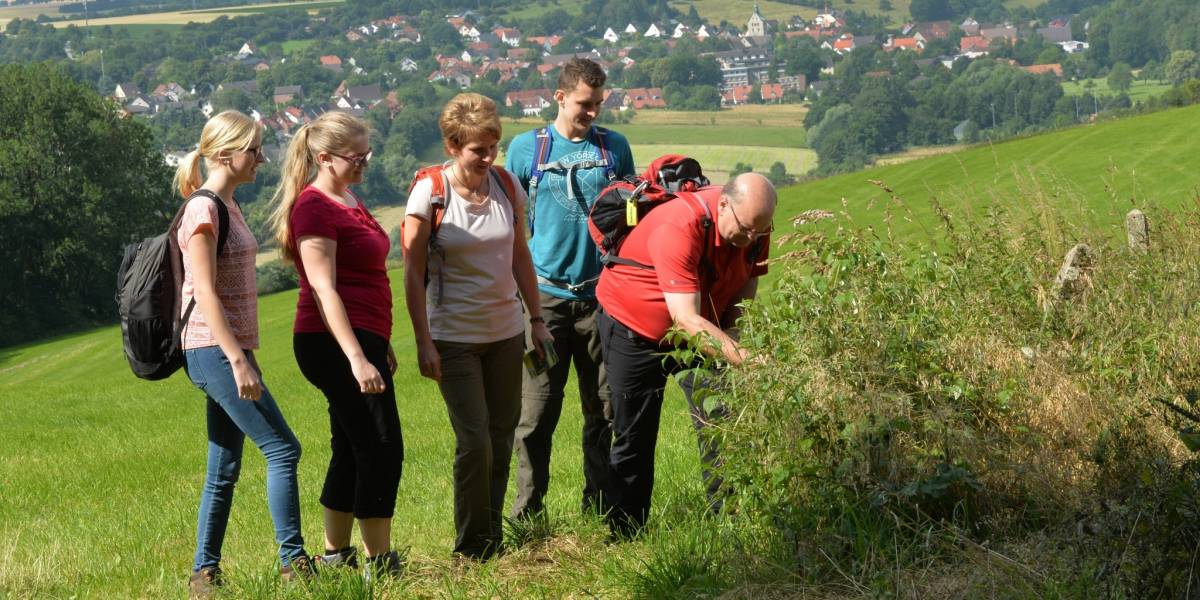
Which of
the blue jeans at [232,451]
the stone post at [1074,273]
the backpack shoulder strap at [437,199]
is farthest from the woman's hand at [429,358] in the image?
the stone post at [1074,273]

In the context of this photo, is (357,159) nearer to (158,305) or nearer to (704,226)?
(158,305)

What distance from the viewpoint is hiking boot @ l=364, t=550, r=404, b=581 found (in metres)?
4.90

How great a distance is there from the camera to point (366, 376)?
15.7 feet

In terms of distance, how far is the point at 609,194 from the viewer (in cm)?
559

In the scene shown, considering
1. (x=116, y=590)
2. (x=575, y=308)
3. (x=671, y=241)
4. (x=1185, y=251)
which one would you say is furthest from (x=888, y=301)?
(x=116, y=590)

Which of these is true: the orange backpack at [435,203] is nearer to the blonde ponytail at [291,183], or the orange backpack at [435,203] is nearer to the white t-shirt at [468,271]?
the white t-shirt at [468,271]

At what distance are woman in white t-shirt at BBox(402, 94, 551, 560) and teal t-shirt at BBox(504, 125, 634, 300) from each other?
609 millimetres

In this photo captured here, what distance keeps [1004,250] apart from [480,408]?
3217mm

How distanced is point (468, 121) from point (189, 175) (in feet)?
3.56

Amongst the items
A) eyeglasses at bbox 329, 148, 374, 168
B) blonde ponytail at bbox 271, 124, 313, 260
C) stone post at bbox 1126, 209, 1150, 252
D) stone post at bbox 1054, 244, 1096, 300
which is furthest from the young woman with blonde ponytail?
stone post at bbox 1126, 209, 1150, 252

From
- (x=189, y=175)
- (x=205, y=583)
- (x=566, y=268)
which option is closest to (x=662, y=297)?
(x=566, y=268)

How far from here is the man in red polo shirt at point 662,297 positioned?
16.4 ft

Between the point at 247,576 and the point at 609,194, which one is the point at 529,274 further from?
the point at 247,576

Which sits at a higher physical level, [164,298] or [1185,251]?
[164,298]
